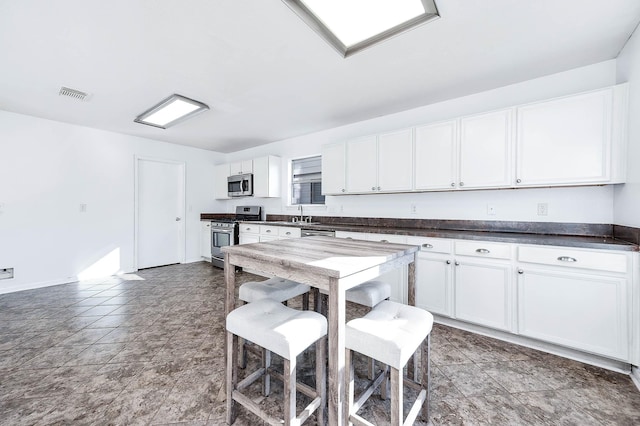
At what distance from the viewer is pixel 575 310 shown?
1907mm

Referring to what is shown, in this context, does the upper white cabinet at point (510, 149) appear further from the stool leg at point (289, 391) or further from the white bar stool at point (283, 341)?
the stool leg at point (289, 391)

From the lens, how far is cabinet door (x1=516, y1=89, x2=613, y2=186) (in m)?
2.03

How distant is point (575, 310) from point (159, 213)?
5914 millimetres

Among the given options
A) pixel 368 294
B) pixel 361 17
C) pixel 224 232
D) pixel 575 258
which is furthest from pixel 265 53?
pixel 224 232

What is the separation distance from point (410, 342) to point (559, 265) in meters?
1.68

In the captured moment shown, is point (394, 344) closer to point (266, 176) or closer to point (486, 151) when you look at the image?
point (486, 151)

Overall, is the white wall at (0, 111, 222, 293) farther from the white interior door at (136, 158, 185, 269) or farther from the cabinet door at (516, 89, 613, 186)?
the cabinet door at (516, 89, 613, 186)

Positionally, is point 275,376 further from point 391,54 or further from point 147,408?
point 391,54

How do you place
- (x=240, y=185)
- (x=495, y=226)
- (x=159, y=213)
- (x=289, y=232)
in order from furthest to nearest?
(x=240, y=185)
(x=159, y=213)
(x=289, y=232)
(x=495, y=226)

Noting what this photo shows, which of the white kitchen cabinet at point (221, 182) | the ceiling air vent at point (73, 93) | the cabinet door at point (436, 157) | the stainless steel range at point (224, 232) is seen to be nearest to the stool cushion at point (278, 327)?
the cabinet door at point (436, 157)

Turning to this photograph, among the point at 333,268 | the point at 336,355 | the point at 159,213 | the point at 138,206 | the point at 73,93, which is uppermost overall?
the point at 73,93

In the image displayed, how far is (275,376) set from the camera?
160cm

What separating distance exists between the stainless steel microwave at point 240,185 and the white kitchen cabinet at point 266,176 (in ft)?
0.36

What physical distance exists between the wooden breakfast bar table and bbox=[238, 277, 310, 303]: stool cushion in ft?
0.61
